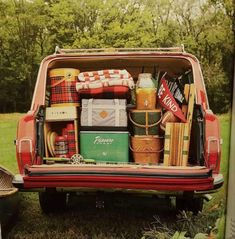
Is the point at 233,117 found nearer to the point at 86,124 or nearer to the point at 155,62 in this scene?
the point at 155,62

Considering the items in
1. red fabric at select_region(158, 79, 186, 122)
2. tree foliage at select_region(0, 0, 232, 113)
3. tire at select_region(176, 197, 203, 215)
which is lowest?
tire at select_region(176, 197, 203, 215)

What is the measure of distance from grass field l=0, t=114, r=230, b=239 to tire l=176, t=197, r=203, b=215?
5 cm

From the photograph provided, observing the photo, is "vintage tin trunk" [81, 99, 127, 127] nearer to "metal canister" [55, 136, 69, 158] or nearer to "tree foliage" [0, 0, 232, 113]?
"metal canister" [55, 136, 69, 158]

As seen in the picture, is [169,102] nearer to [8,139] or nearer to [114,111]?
[114,111]

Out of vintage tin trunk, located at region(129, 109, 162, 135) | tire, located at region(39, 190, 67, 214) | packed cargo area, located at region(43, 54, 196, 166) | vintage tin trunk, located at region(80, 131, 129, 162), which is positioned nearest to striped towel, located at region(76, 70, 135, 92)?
packed cargo area, located at region(43, 54, 196, 166)

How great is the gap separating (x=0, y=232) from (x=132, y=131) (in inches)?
43.9

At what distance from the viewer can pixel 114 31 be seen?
9.77 ft

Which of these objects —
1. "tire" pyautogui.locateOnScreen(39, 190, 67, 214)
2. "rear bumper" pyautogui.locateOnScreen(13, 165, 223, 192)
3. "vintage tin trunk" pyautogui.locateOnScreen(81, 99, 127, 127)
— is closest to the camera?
"rear bumper" pyautogui.locateOnScreen(13, 165, 223, 192)

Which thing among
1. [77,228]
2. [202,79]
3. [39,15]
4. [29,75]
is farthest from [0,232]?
[202,79]

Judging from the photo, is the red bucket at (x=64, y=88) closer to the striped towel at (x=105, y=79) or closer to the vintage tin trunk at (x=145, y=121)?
the striped towel at (x=105, y=79)

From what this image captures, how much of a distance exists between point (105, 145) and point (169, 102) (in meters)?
0.48

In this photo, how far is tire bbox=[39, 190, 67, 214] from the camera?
10.0 feet

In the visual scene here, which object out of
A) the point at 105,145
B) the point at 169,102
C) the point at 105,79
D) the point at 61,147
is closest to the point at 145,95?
the point at 169,102

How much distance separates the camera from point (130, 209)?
10.2ft
